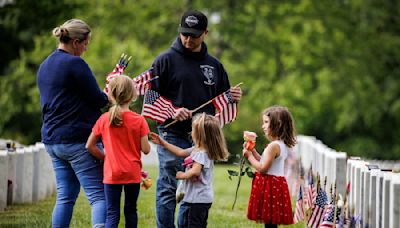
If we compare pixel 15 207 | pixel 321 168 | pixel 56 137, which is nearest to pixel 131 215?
pixel 56 137

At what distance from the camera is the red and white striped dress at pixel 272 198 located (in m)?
7.85

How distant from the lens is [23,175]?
1114cm

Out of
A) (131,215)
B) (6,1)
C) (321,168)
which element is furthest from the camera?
(6,1)

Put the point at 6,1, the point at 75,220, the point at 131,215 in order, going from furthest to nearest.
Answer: the point at 6,1
the point at 75,220
the point at 131,215

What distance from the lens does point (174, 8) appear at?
33.5m

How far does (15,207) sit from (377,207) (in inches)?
185

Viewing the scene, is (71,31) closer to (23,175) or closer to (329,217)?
(329,217)

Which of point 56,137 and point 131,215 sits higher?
point 56,137

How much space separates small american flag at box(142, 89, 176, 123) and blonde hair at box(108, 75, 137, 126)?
468 millimetres

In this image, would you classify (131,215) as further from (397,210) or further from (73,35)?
(397,210)

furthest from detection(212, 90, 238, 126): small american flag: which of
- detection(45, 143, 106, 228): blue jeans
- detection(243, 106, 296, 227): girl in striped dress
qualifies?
detection(45, 143, 106, 228): blue jeans

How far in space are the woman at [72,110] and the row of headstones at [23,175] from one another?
253 cm

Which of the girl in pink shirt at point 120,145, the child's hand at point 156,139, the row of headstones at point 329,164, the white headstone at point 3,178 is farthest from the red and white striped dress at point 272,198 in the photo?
the white headstone at point 3,178

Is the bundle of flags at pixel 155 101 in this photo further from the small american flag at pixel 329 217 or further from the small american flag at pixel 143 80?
the small american flag at pixel 329 217
